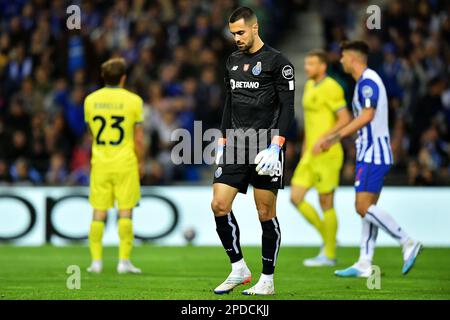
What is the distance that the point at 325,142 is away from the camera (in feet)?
33.2

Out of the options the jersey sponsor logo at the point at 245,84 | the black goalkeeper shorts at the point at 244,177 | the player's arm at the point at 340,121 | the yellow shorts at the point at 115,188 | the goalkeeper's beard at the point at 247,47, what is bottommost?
the yellow shorts at the point at 115,188

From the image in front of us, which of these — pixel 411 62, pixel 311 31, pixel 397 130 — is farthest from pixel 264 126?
pixel 311 31

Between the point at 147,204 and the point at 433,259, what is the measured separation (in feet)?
13.9

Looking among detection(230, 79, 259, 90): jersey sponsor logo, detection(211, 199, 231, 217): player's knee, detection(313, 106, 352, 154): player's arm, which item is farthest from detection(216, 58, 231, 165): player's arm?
detection(313, 106, 352, 154): player's arm

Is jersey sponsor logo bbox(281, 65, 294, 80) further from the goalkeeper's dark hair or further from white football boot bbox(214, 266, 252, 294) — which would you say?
the goalkeeper's dark hair

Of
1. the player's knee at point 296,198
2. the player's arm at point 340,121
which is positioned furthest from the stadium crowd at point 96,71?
the player's arm at point 340,121

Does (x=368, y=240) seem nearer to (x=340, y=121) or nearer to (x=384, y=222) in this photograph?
→ (x=384, y=222)

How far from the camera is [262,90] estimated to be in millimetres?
8133

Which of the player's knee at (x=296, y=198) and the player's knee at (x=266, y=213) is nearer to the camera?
the player's knee at (x=266, y=213)

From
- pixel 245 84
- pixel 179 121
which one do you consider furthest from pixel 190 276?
pixel 179 121

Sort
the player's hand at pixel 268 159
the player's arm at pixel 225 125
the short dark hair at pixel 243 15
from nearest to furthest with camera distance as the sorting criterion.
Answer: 1. the player's hand at pixel 268 159
2. the short dark hair at pixel 243 15
3. the player's arm at pixel 225 125

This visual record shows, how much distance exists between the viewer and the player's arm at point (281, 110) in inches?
308

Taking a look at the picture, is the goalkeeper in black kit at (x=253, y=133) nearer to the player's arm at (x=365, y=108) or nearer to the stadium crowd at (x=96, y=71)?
the player's arm at (x=365, y=108)

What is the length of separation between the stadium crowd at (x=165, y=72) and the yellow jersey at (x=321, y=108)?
328 cm
